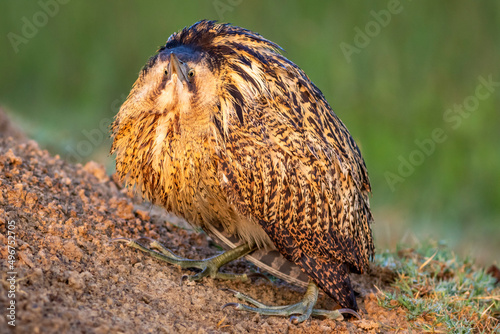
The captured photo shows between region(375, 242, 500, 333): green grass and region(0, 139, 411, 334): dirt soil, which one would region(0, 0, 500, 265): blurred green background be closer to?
region(375, 242, 500, 333): green grass

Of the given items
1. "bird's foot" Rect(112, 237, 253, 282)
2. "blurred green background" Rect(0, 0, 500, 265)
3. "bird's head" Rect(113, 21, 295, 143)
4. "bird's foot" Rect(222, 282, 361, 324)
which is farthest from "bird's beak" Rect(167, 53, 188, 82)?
"blurred green background" Rect(0, 0, 500, 265)

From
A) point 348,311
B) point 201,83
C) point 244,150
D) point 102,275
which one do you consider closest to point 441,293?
point 348,311

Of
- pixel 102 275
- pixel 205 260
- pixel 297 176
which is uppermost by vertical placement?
pixel 297 176

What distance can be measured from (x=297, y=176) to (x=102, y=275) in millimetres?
1244

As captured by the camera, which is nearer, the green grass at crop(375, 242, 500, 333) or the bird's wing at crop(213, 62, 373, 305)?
the bird's wing at crop(213, 62, 373, 305)

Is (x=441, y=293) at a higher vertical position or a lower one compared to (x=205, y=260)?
lower

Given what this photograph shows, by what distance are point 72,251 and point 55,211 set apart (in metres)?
0.45

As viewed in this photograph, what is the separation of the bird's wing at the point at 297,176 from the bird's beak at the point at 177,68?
1.14ft

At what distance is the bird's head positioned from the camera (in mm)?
3492

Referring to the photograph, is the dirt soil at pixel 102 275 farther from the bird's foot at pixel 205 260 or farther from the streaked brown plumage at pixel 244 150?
the streaked brown plumage at pixel 244 150

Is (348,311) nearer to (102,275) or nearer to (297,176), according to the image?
(297,176)

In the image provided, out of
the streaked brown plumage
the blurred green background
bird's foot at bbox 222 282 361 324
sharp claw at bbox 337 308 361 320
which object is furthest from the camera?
the blurred green background

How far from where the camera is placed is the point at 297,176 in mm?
3592

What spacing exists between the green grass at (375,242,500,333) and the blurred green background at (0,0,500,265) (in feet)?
9.70
